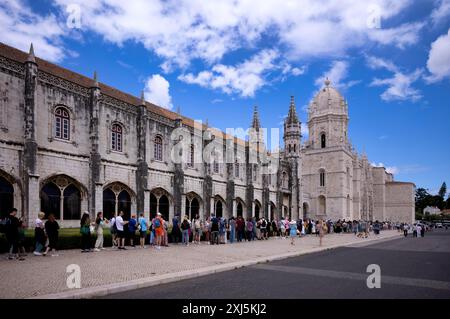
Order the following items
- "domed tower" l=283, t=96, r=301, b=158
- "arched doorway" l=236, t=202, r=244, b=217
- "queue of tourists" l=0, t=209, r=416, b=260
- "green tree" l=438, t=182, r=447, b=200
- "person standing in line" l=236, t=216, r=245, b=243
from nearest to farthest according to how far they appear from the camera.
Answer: "queue of tourists" l=0, t=209, r=416, b=260, "person standing in line" l=236, t=216, r=245, b=243, "arched doorway" l=236, t=202, r=244, b=217, "domed tower" l=283, t=96, r=301, b=158, "green tree" l=438, t=182, r=447, b=200

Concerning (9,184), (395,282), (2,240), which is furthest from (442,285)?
(9,184)

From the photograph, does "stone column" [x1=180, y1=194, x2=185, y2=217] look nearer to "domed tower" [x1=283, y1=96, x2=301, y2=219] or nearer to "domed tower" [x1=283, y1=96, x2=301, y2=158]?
"domed tower" [x1=283, y1=96, x2=301, y2=219]

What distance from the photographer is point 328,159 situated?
60.7 m

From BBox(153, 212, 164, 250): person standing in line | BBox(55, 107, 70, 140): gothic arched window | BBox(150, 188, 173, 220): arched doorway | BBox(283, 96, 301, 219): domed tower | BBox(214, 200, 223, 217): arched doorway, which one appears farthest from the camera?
BBox(283, 96, 301, 219): domed tower

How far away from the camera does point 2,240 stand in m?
13.5

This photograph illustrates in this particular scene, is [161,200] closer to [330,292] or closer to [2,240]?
[2,240]

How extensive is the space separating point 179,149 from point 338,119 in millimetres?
39568

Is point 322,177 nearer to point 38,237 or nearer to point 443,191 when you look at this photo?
point 38,237

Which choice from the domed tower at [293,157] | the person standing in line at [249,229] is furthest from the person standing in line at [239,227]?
the domed tower at [293,157]

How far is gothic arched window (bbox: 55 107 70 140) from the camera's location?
69.6 ft

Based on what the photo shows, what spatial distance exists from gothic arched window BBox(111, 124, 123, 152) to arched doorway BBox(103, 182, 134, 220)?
2.42m

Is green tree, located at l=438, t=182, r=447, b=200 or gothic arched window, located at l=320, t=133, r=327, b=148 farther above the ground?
gothic arched window, located at l=320, t=133, r=327, b=148

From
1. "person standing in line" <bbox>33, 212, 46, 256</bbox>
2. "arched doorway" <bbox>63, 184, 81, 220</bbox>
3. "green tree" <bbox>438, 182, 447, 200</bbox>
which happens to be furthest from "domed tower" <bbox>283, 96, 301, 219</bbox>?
"green tree" <bbox>438, 182, 447, 200</bbox>

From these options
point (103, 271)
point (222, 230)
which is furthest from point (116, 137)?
point (103, 271)
